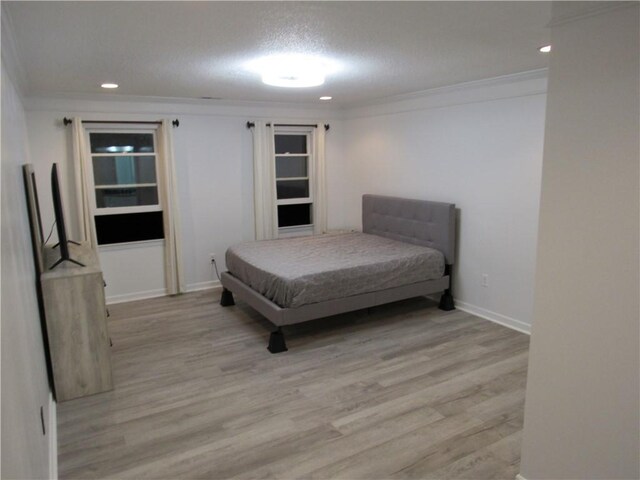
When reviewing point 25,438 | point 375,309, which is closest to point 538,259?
point 25,438

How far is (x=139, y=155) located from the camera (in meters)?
5.45

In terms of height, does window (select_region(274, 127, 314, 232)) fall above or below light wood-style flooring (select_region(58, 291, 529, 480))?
above

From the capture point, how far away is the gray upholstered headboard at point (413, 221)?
493 centimetres

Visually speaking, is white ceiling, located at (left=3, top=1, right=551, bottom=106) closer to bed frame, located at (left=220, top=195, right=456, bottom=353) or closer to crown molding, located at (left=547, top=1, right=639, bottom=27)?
crown molding, located at (left=547, top=1, right=639, bottom=27)

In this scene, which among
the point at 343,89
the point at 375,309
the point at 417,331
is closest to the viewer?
the point at 417,331

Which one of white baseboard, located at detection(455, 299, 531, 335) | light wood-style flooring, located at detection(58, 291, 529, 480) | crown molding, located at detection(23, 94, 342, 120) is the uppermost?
crown molding, located at detection(23, 94, 342, 120)

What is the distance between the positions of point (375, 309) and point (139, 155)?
11.1ft

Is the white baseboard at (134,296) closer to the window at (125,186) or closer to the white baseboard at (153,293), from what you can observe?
the white baseboard at (153,293)

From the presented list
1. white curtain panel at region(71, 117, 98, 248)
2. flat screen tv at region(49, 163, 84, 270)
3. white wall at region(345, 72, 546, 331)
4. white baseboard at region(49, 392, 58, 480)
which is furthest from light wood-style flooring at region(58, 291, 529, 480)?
white curtain panel at region(71, 117, 98, 248)

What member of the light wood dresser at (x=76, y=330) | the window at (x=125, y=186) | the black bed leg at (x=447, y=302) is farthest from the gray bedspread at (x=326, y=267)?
the light wood dresser at (x=76, y=330)

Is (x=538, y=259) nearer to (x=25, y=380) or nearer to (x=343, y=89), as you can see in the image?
(x=25, y=380)

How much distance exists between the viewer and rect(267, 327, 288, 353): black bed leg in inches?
158

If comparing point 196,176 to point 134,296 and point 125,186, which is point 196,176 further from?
point 134,296

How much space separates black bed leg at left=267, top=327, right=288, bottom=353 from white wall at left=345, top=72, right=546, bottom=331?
7.31 feet
